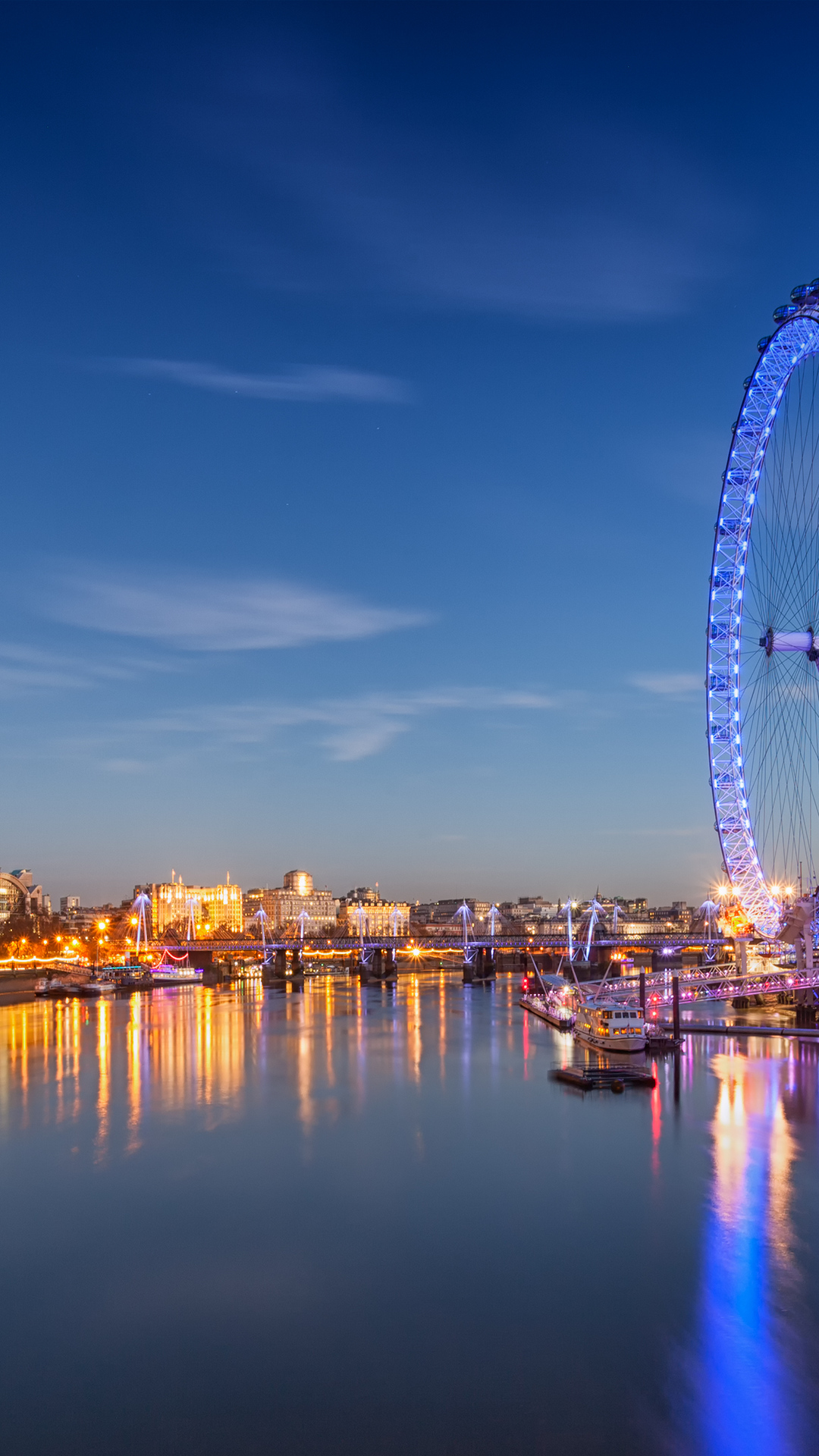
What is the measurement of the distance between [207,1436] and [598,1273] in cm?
1093

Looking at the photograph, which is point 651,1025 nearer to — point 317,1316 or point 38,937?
point 317,1316

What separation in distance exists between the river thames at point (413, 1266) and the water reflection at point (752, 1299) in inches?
2.8

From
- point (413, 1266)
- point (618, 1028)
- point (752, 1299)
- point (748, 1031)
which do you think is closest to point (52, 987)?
point (618, 1028)

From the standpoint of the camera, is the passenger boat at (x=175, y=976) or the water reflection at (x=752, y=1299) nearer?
the water reflection at (x=752, y=1299)

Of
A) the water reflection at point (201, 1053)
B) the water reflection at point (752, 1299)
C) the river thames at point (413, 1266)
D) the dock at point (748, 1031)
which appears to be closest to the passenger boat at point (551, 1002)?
the water reflection at point (201, 1053)

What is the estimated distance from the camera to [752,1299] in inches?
917

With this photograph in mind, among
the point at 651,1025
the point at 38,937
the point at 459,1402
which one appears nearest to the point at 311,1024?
the point at 651,1025

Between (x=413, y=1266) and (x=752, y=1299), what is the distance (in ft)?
26.4

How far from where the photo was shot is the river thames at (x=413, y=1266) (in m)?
18.5

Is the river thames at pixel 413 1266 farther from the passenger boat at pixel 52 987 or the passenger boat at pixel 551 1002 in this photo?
the passenger boat at pixel 52 987

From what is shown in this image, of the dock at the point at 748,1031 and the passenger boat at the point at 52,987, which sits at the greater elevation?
the dock at the point at 748,1031

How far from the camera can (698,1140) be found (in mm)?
38031

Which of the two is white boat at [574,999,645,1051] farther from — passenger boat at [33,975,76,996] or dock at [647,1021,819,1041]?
passenger boat at [33,975,76,996]

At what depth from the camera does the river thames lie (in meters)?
18.5
